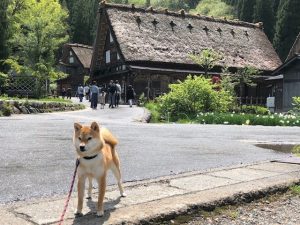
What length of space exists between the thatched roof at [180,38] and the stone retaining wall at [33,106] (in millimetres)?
12371

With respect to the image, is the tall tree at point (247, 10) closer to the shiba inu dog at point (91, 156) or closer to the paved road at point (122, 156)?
the paved road at point (122, 156)

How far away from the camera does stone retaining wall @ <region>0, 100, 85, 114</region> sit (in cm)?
1988

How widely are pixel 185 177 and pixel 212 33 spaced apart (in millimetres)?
37858

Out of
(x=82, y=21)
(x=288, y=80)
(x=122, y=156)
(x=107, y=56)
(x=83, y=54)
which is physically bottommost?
(x=122, y=156)

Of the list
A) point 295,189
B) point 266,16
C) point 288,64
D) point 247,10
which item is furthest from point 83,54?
point 295,189

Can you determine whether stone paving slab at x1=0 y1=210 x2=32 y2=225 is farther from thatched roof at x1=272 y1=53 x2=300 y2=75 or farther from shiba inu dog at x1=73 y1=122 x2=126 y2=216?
→ thatched roof at x1=272 y1=53 x2=300 y2=75

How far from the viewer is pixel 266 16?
2197 inches

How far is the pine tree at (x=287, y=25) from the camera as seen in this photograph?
48.2 meters

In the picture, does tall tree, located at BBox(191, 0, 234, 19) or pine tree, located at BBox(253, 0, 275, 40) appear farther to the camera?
tall tree, located at BBox(191, 0, 234, 19)

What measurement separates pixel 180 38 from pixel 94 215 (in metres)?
36.5

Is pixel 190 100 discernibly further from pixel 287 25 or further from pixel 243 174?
pixel 287 25

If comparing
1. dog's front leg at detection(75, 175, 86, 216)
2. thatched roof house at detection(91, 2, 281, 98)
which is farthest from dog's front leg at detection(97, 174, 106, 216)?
thatched roof house at detection(91, 2, 281, 98)

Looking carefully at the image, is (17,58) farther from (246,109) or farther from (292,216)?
(292,216)

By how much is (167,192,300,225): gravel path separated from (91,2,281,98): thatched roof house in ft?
98.3
